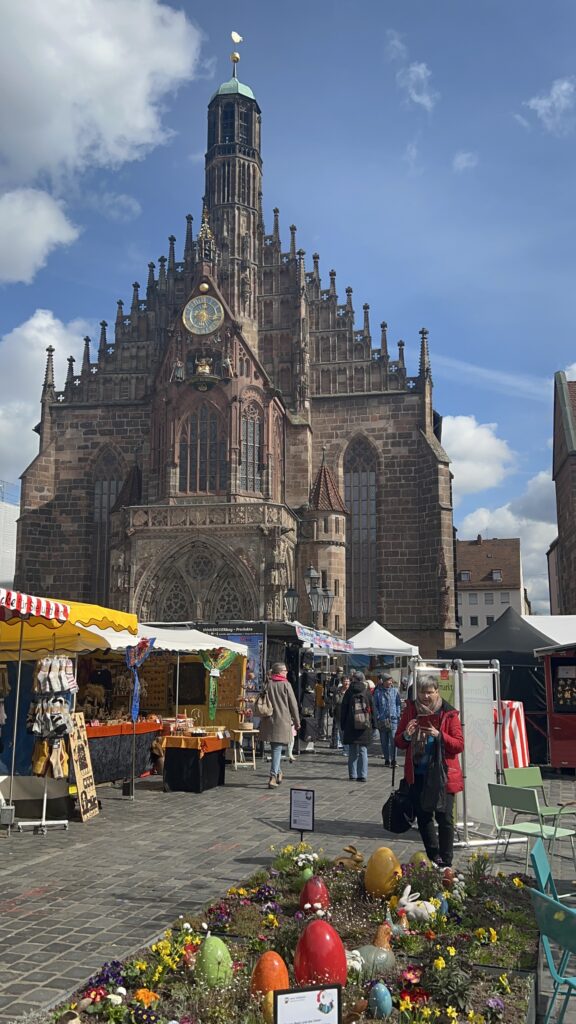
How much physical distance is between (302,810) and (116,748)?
281 inches

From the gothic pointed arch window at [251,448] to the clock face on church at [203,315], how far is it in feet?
10.9

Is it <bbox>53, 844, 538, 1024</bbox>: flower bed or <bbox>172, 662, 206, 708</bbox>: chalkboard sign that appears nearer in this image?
<bbox>53, 844, 538, 1024</bbox>: flower bed

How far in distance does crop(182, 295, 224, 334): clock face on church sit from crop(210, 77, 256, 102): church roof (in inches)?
471

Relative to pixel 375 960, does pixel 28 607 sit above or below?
above

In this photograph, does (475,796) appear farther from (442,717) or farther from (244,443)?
(244,443)

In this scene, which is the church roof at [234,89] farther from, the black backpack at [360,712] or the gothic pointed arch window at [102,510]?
the black backpack at [360,712]

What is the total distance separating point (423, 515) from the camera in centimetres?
3409

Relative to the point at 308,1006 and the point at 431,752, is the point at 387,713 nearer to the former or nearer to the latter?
the point at 431,752

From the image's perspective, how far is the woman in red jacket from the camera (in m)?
7.36

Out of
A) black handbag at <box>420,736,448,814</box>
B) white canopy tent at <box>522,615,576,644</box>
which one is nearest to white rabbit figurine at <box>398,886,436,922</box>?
black handbag at <box>420,736,448,814</box>

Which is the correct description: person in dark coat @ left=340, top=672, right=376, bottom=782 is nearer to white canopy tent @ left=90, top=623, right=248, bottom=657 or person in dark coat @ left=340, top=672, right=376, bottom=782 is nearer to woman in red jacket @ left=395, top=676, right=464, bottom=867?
white canopy tent @ left=90, top=623, right=248, bottom=657

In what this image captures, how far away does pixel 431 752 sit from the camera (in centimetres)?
738

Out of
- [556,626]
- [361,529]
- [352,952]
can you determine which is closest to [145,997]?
[352,952]

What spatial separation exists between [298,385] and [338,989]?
32518 millimetres
